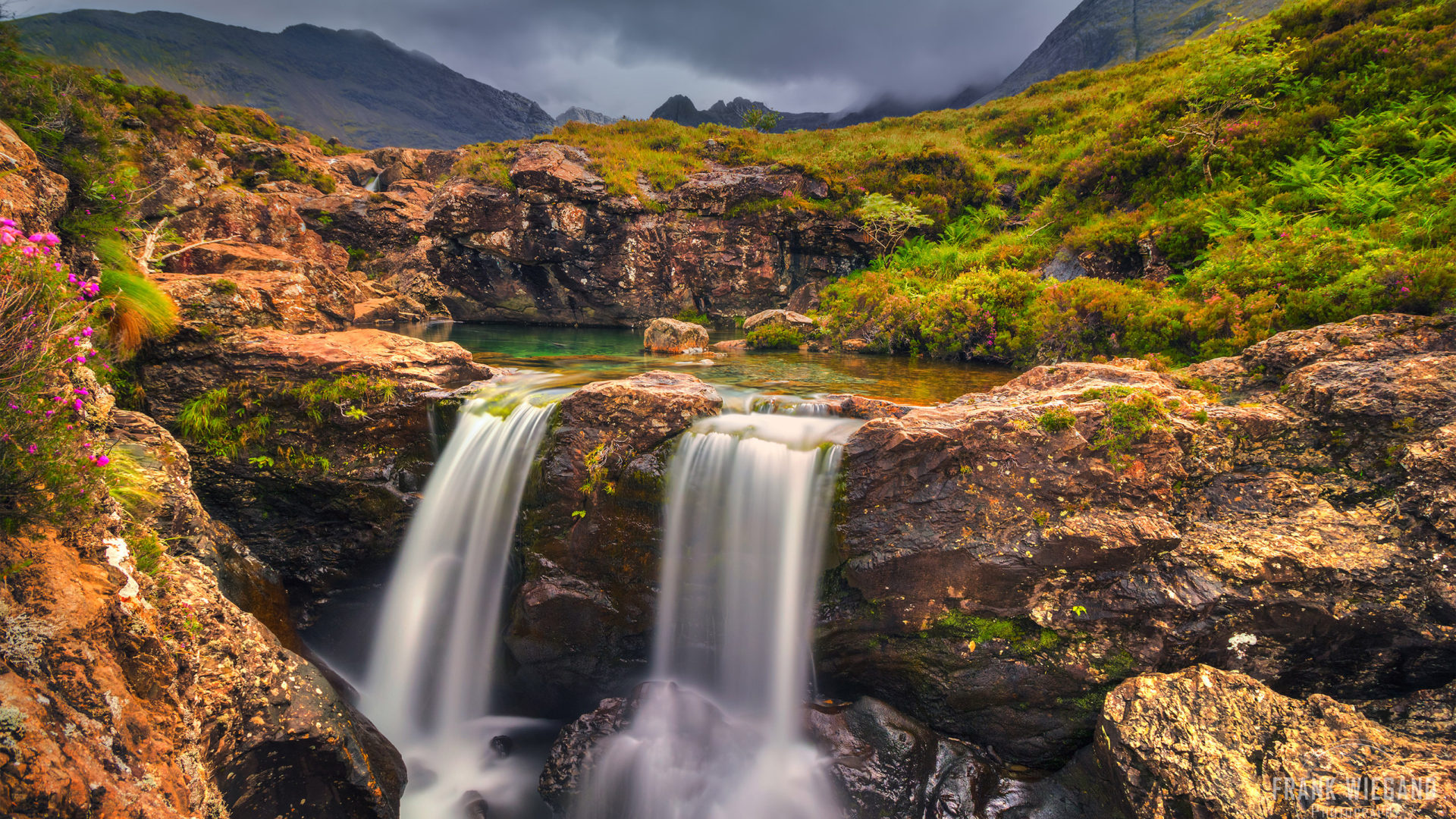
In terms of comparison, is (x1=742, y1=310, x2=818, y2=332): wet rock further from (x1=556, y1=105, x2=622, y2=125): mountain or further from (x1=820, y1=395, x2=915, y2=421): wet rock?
(x1=556, y1=105, x2=622, y2=125): mountain

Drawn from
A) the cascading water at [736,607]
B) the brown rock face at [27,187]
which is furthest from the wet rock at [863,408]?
the brown rock face at [27,187]

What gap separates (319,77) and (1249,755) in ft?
585

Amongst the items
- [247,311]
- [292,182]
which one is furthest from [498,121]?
[247,311]

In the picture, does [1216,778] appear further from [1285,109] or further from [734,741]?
[1285,109]

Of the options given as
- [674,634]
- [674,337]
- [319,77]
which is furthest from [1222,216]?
[319,77]

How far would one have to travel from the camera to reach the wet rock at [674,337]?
14.6 meters

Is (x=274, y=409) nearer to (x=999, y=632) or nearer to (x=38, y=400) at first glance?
(x=38, y=400)

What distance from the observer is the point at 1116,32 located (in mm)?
62625

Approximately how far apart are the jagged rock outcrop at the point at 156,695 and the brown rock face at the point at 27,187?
1917 millimetres

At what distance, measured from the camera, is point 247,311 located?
274 inches

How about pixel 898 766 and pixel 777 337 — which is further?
pixel 777 337

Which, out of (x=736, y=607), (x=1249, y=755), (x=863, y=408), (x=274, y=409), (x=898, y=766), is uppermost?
(x=863, y=408)

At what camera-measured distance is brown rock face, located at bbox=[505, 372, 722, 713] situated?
540 centimetres

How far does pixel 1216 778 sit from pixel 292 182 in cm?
3711
